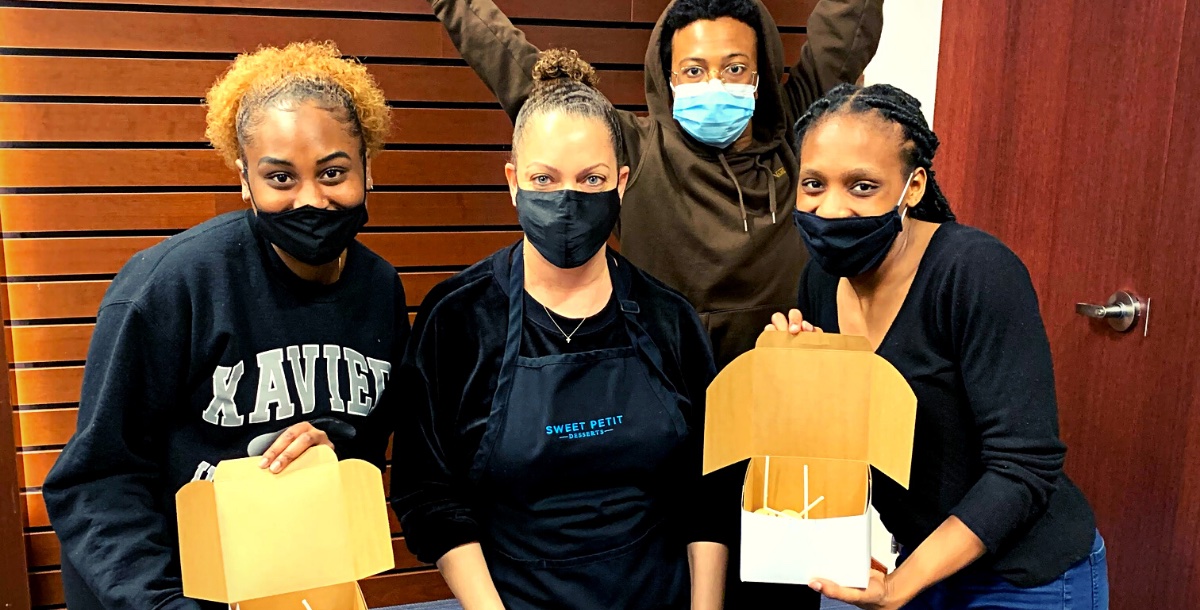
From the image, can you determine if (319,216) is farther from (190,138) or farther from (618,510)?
(190,138)

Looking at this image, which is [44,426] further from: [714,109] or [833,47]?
[833,47]

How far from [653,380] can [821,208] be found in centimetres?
45

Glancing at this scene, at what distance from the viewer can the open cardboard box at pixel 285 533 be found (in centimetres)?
131

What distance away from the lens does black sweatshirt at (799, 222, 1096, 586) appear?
1408 mm

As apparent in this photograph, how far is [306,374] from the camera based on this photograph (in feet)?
5.17

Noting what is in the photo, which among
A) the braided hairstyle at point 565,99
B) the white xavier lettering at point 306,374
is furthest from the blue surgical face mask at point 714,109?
the white xavier lettering at point 306,374

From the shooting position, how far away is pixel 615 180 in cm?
163

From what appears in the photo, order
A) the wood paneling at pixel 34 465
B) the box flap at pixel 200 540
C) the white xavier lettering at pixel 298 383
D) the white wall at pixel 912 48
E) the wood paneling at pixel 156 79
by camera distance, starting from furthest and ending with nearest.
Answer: the white wall at pixel 912 48
the wood paneling at pixel 34 465
the wood paneling at pixel 156 79
the white xavier lettering at pixel 298 383
the box flap at pixel 200 540

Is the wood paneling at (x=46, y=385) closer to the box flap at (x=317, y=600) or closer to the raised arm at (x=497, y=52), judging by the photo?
the raised arm at (x=497, y=52)

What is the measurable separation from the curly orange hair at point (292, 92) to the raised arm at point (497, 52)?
1.85 ft

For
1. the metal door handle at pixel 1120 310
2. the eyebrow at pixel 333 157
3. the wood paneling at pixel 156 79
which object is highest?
the wood paneling at pixel 156 79

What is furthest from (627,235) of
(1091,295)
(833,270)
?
(1091,295)

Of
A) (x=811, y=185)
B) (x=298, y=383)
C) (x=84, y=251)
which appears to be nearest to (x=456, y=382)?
(x=298, y=383)

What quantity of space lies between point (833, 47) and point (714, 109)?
20.2 inches
